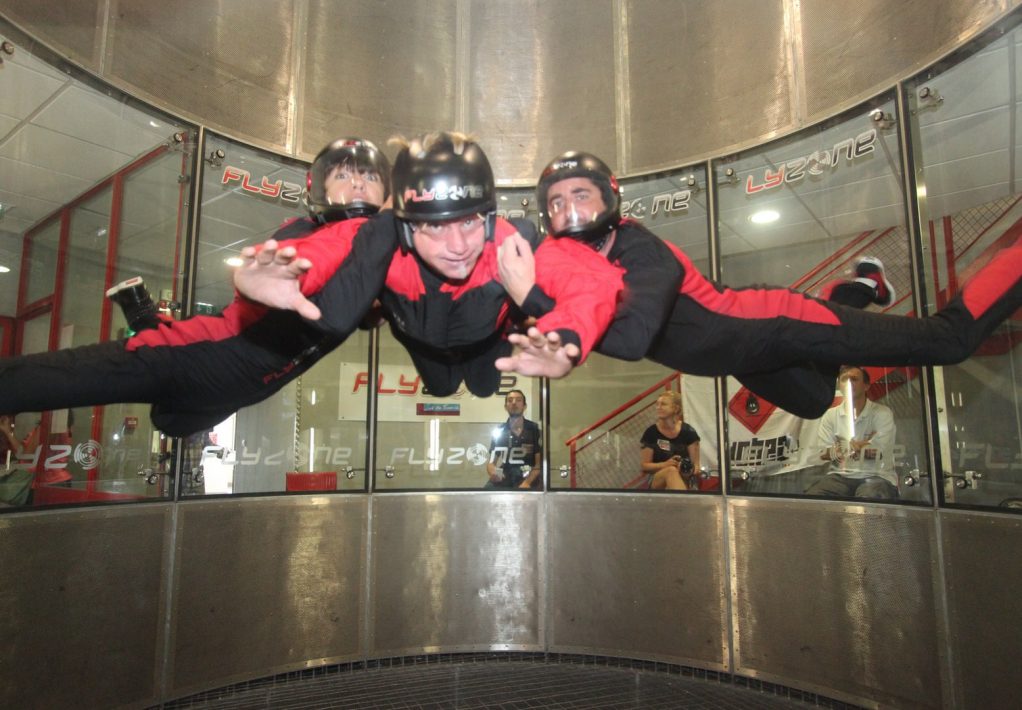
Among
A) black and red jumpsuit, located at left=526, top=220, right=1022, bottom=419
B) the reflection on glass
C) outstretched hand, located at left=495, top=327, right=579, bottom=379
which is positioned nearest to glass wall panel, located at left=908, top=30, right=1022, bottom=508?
black and red jumpsuit, located at left=526, top=220, right=1022, bottom=419

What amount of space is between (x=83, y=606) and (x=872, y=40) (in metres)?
5.26

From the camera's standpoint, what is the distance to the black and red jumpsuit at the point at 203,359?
84.0 inches

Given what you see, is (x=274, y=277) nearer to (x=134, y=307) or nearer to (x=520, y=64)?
(x=134, y=307)

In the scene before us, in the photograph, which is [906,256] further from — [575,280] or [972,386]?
[575,280]

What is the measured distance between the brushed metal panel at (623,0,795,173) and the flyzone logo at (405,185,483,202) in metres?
3.21

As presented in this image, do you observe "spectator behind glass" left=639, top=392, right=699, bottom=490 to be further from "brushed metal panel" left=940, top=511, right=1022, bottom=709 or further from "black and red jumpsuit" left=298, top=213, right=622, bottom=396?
"black and red jumpsuit" left=298, top=213, right=622, bottom=396

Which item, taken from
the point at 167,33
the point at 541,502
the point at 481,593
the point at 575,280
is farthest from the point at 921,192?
the point at 167,33

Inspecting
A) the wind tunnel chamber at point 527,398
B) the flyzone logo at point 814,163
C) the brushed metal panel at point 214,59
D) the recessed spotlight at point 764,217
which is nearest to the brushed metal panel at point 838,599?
the wind tunnel chamber at point 527,398

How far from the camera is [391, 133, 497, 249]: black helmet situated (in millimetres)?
1965

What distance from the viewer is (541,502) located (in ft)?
16.3

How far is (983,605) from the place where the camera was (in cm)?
322

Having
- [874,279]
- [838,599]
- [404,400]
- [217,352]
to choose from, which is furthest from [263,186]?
[838,599]

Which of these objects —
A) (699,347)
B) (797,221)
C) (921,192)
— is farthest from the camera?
(797,221)

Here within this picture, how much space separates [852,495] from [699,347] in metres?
2.06
